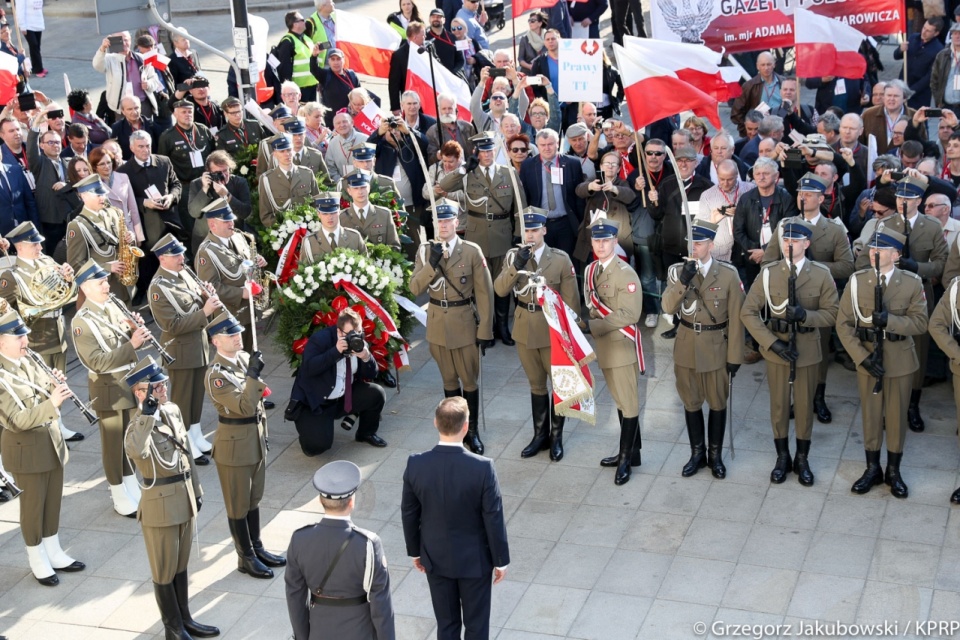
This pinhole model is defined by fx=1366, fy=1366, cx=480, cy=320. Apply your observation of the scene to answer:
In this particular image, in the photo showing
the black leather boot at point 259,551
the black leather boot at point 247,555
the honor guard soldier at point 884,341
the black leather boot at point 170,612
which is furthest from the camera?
the honor guard soldier at point 884,341

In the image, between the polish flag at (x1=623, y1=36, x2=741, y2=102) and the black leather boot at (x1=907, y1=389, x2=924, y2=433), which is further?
the polish flag at (x1=623, y1=36, x2=741, y2=102)

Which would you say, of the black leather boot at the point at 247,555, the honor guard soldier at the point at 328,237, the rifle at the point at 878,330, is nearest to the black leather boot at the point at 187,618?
the black leather boot at the point at 247,555

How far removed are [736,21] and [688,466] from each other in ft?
24.2

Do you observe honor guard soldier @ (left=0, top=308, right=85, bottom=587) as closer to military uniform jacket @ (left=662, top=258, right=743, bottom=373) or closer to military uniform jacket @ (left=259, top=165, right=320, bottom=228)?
military uniform jacket @ (left=259, top=165, right=320, bottom=228)

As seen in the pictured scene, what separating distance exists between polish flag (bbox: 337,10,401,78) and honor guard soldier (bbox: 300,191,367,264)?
4682 mm

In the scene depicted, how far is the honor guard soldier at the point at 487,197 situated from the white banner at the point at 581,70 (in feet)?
5.97

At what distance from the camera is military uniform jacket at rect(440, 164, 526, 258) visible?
43.8ft

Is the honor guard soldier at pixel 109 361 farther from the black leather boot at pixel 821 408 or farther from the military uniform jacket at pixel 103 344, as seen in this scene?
the black leather boot at pixel 821 408

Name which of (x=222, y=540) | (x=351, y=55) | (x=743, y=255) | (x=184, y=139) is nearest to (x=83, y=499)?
(x=222, y=540)

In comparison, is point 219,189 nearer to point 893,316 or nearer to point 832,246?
point 832,246

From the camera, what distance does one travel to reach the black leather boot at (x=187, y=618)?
29.9 feet

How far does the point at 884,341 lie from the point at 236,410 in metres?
4.81

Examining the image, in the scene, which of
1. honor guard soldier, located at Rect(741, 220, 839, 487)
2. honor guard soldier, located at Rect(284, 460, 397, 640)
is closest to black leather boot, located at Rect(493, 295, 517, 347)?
honor guard soldier, located at Rect(741, 220, 839, 487)

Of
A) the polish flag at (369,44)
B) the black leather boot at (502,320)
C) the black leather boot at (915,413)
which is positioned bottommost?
the black leather boot at (915,413)
